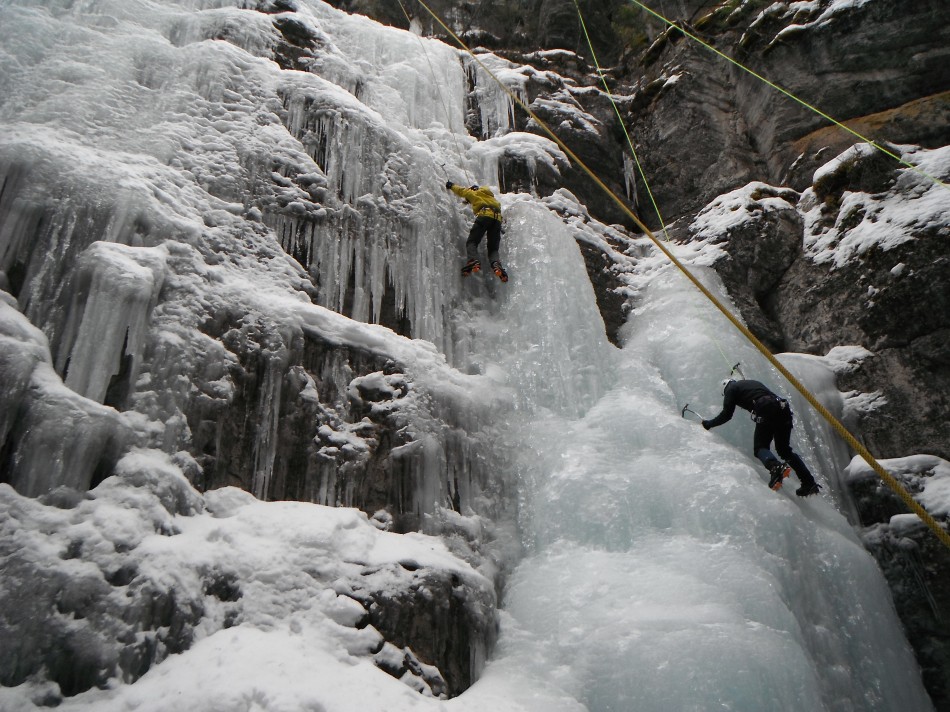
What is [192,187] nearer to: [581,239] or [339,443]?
[339,443]

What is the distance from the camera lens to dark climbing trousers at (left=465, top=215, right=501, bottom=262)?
261 inches

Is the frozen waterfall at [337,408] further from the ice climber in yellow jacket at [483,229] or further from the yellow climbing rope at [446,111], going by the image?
the yellow climbing rope at [446,111]

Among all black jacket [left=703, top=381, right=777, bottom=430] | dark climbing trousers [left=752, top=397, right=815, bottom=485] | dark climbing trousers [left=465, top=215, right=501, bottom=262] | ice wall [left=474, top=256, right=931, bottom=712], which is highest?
dark climbing trousers [left=465, top=215, right=501, bottom=262]

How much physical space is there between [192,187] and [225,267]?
80cm

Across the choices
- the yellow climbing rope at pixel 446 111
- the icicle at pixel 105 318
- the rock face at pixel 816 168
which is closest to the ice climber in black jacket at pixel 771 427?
Answer: the rock face at pixel 816 168

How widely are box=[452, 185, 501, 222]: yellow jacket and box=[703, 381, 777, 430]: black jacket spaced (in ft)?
9.40

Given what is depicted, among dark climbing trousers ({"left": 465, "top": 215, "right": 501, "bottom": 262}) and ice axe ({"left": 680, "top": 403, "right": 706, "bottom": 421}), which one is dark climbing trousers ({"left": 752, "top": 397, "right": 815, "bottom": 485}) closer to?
ice axe ({"left": 680, "top": 403, "right": 706, "bottom": 421})

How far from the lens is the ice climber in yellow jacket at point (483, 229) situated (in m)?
6.59

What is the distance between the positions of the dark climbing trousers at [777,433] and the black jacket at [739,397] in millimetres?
69

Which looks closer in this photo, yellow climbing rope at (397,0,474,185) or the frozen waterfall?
the frozen waterfall

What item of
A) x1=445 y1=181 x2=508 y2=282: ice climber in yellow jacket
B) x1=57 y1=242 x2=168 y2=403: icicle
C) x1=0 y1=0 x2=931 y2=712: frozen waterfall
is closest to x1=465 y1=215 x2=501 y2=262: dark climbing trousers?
x1=445 y1=181 x2=508 y2=282: ice climber in yellow jacket

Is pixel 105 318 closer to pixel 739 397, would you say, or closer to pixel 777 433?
pixel 739 397

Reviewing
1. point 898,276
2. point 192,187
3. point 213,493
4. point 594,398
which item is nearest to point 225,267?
point 192,187

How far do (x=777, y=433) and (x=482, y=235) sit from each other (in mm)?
3320
